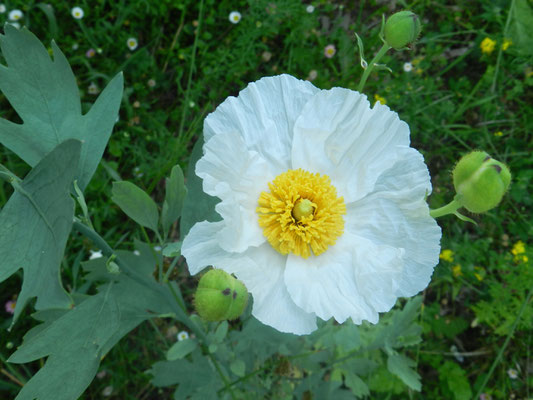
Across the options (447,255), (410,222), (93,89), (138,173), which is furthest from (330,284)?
(93,89)

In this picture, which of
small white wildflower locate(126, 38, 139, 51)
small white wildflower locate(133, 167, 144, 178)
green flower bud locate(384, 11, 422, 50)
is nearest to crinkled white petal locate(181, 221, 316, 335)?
green flower bud locate(384, 11, 422, 50)

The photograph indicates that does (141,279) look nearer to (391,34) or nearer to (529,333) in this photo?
(391,34)

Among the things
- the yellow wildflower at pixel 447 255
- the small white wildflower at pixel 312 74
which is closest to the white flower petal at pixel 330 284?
the yellow wildflower at pixel 447 255

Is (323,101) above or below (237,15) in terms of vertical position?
above

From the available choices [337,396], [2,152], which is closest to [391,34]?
[337,396]

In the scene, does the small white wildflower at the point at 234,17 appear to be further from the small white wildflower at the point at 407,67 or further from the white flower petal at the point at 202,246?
the white flower petal at the point at 202,246

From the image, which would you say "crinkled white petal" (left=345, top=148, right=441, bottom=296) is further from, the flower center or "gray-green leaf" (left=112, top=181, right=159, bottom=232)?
"gray-green leaf" (left=112, top=181, right=159, bottom=232)

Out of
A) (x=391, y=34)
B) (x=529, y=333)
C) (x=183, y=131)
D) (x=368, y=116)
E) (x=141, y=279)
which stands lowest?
(x=529, y=333)
